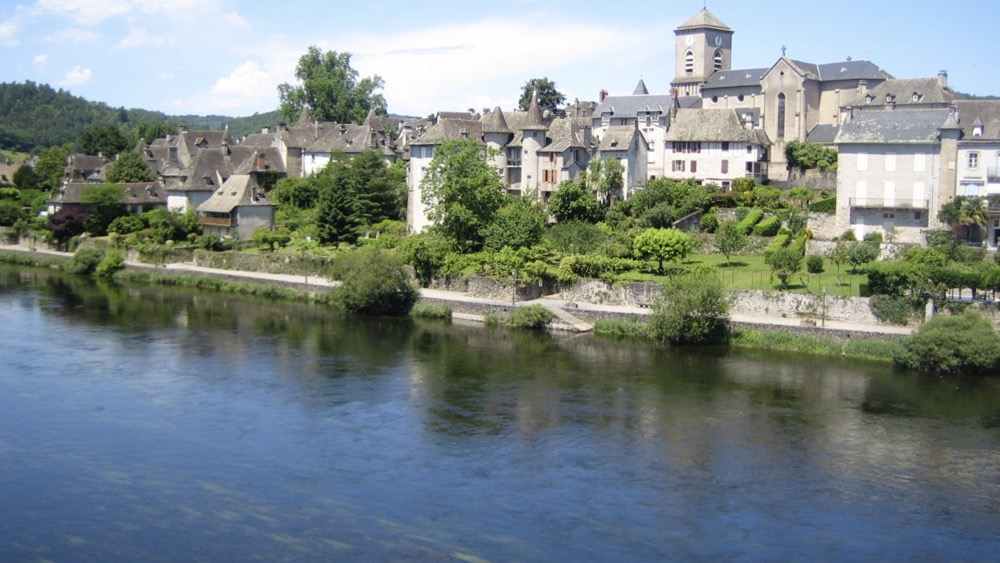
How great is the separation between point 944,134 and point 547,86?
1338 inches

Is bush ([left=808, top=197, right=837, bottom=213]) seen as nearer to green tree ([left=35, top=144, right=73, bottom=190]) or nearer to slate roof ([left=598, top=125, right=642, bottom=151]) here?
slate roof ([left=598, top=125, right=642, bottom=151])

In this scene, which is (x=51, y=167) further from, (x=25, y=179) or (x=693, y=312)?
(x=693, y=312)

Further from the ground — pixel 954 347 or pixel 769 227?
pixel 769 227

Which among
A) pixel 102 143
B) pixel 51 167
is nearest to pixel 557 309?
pixel 51 167

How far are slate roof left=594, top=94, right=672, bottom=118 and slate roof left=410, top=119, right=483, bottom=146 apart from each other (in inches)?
346

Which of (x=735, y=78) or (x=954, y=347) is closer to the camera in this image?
(x=954, y=347)

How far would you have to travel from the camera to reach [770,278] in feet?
127

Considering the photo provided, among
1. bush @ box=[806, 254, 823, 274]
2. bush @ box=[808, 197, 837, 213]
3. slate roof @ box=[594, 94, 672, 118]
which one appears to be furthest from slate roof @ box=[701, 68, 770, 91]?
bush @ box=[806, 254, 823, 274]

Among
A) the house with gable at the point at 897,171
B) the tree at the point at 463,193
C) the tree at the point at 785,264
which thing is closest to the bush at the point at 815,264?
the tree at the point at 785,264

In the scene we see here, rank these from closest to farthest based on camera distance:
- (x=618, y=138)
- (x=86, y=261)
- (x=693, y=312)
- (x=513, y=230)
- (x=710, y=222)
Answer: (x=693, y=312)
(x=513, y=230)
(x=710, y=222)
(x=86, y=261)
(x=618, y=138)

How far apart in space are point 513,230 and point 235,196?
1933cm

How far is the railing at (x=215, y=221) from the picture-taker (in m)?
54.6

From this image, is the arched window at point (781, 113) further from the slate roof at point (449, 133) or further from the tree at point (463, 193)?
the tree at point (463, 193)

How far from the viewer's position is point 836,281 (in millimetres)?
37750
